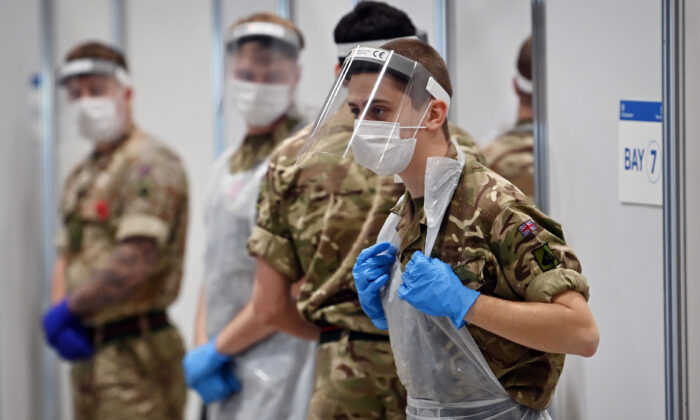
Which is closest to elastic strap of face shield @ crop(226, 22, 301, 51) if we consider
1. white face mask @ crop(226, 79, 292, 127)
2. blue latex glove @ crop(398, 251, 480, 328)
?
white face mask @ crop(226, 79, 292, 127)

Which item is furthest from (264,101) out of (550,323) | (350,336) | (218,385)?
(550,323)

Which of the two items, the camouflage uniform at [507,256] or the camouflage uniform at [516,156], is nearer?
the camouflage uniform at [507,256]

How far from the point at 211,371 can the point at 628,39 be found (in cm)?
138

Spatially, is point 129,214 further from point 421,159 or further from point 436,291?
point 436,291

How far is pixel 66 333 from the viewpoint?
136 inches

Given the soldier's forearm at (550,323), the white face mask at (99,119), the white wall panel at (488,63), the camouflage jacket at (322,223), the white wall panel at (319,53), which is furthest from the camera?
the white face mask at (99,119)

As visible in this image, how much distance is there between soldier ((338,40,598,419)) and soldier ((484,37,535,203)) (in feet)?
2.47

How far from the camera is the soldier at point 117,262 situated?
332cm

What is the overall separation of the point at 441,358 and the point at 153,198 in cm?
198

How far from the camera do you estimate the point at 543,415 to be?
1.57 metres

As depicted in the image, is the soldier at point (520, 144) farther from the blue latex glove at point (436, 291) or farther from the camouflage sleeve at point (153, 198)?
the camouflage sleeve at point (153, 198)

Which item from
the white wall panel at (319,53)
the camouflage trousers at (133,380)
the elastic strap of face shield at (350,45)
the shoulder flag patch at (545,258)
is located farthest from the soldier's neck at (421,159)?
the camouflage trousers at (133,380)

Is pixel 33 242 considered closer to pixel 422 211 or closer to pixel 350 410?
pixel 350 410

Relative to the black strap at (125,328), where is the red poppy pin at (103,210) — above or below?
above
